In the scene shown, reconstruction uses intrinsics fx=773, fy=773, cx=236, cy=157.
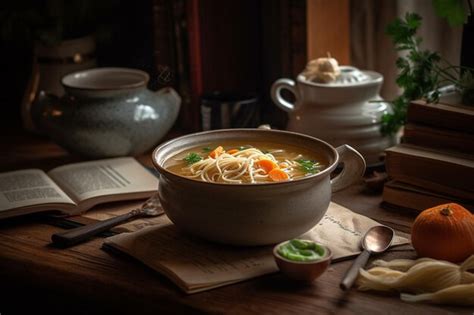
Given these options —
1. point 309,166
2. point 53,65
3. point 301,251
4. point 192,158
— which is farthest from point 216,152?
point 53,65

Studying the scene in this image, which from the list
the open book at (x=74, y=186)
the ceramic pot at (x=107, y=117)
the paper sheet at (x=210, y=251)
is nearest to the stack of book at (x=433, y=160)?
the paper sheet at (x=210, y=251)

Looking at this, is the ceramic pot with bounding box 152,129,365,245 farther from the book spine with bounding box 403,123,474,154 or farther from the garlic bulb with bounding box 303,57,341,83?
the garlic bulb with bounding box 303,57,341,83

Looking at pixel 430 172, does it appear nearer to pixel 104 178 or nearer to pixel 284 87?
pixel 284 87

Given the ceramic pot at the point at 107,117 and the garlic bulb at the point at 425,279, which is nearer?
the garlic bulb at the point at 425,279

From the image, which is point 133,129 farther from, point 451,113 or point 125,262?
point 451,113

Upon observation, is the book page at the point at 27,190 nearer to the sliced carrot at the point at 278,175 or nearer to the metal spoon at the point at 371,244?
the sliced carrot at the point at 278,175

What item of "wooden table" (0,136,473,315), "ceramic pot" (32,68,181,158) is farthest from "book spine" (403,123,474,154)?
"ceramic pot" (32,68,181,158)
